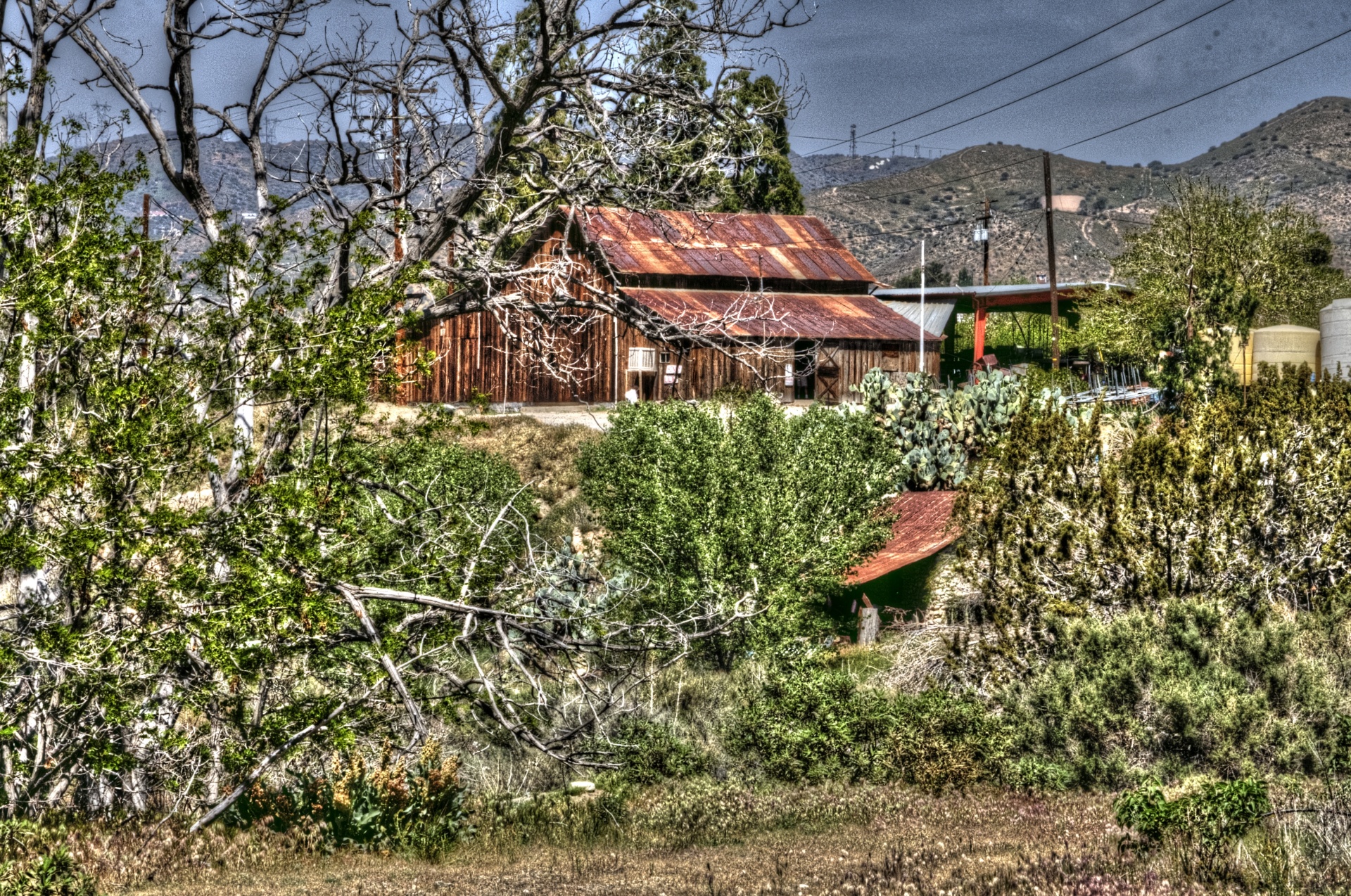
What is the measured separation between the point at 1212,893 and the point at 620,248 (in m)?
40.5

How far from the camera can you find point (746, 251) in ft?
163

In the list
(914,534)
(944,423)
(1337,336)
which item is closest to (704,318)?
(944,423)

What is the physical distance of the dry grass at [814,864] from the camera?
8195 millimetres

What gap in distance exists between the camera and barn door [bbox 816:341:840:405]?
46.2 metres

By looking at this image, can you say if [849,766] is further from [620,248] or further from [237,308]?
[620,248]

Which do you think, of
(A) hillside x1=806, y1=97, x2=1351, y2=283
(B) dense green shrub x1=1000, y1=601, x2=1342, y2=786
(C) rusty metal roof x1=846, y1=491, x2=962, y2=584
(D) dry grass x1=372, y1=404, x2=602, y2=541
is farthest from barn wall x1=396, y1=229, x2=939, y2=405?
(A) hillside x1=806, y1=97, x2=1351, y2=283

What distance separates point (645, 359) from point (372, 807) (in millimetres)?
34692

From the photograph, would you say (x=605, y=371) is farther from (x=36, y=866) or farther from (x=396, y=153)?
(x=36, y=866)

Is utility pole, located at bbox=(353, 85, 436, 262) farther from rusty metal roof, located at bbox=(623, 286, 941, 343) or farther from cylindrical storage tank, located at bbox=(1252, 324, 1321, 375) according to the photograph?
rusty metal roof, located at bbox=(623, 286, 941, 343)

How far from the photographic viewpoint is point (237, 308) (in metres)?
10.5

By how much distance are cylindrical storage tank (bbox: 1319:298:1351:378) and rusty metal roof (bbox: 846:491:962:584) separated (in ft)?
31.3

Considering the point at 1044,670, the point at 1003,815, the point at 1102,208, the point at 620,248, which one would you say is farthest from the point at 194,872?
the point at 1102,208

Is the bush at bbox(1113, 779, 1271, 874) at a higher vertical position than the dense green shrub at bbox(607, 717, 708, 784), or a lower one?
higher

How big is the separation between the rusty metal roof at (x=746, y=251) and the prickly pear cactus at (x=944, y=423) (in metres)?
19.6
